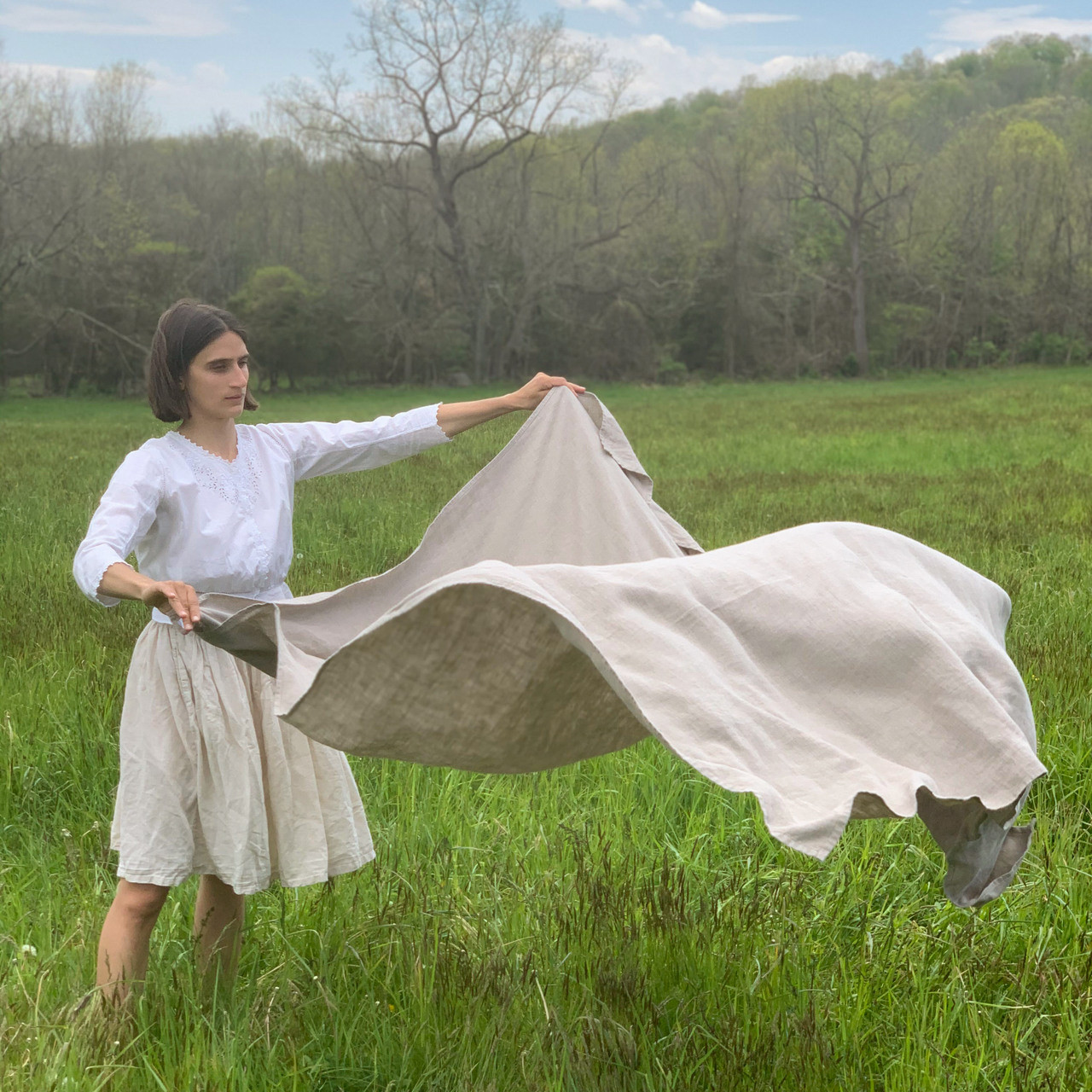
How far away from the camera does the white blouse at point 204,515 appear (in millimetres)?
2768

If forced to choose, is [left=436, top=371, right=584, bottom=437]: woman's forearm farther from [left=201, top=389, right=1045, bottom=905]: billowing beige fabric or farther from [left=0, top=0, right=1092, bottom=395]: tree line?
[left=0, top=0, right=1092, bottom=395]: tree line

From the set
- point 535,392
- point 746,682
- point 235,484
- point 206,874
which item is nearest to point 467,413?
point 535,392

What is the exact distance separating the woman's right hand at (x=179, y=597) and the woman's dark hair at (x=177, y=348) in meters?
0.67

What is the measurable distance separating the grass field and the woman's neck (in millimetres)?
1239

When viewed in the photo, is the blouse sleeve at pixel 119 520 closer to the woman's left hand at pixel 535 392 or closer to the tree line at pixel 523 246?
the woman's left hand at pixel 535 392

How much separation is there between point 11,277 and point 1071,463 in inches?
1306

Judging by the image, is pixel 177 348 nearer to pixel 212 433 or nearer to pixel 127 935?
pixel 212 433

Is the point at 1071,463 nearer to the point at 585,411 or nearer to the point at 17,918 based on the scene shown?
the point at 585,411

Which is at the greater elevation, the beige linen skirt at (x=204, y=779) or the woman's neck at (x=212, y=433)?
the woman's neck at (x=212, y=433)

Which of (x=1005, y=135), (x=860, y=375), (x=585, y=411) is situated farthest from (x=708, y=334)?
(x=585, y=411)

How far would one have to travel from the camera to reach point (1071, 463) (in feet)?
45.4

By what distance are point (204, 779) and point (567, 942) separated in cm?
101

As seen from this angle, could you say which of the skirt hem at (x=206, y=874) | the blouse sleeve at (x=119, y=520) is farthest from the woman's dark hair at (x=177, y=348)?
the skirt hem at (x=206, y=874)

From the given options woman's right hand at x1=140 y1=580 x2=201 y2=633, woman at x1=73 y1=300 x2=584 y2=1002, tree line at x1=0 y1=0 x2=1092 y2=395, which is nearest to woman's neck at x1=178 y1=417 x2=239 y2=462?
woman at x1=73 y1=300 x2=584 y2=1002
